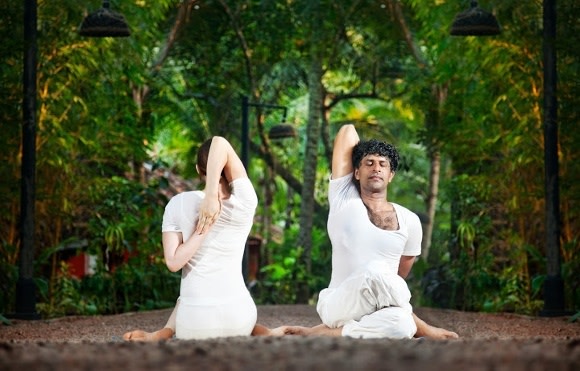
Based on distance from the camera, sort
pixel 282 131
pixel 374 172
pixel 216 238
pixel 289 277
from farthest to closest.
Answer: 1. pixel 289 277
2. pixel 282 131
3. pixel 374 172
4. pixel 216 238

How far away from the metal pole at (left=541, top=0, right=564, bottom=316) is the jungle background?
9.6 inches

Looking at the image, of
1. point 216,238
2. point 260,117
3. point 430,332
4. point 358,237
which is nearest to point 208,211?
point 216,238

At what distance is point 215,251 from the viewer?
7.88 m

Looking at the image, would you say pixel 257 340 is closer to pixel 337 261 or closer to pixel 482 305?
pixel 337 261

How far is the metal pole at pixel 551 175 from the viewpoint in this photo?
543 inches

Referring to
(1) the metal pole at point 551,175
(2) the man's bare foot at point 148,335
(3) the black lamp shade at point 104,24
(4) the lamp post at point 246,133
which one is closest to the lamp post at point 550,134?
(1) the metal pole at point 551,175

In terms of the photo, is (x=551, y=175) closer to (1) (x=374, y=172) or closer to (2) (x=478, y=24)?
(2) (x=478, y=24)

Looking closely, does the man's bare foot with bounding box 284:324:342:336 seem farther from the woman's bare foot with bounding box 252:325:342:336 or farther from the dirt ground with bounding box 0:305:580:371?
the dirt ground with bounding box 0:305:580:371

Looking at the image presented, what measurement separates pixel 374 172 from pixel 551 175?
6.27 meters

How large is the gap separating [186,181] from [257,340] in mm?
28539

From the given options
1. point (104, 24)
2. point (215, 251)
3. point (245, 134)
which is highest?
point (104, 24)

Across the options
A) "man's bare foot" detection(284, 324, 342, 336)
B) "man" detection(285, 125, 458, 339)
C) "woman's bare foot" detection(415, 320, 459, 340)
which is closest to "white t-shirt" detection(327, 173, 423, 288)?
"man" detection(285, 125, 458, 339)

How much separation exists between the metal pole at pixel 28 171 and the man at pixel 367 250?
20.1 ft

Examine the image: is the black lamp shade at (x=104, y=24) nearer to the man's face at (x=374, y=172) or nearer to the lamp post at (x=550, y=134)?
the lamp post at (x=550, y=134)
